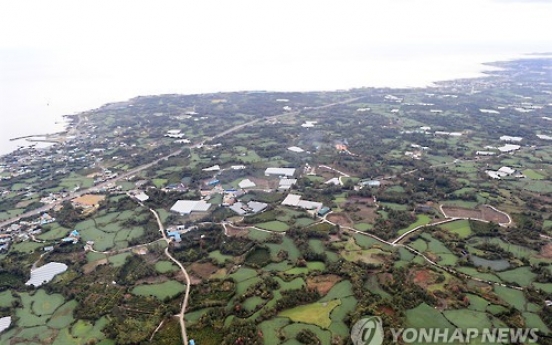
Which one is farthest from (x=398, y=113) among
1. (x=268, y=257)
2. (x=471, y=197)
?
(x=268, y=257)

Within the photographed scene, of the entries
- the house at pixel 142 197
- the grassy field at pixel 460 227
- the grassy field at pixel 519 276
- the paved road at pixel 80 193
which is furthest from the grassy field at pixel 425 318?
the paved road at pixel 80 193

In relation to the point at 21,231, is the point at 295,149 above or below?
above

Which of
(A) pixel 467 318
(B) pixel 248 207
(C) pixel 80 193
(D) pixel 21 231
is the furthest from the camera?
(C) pixel 80 193

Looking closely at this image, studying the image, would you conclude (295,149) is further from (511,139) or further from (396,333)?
(396,333)

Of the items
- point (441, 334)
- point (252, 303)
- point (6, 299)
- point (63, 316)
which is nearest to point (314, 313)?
point (252, 303)

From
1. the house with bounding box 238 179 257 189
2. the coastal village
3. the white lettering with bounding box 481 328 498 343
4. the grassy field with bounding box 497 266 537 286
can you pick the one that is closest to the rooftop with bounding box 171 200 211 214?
the coastal village

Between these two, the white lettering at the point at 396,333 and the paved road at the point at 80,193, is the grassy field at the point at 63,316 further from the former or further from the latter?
the white lettering at the point at 396,333
